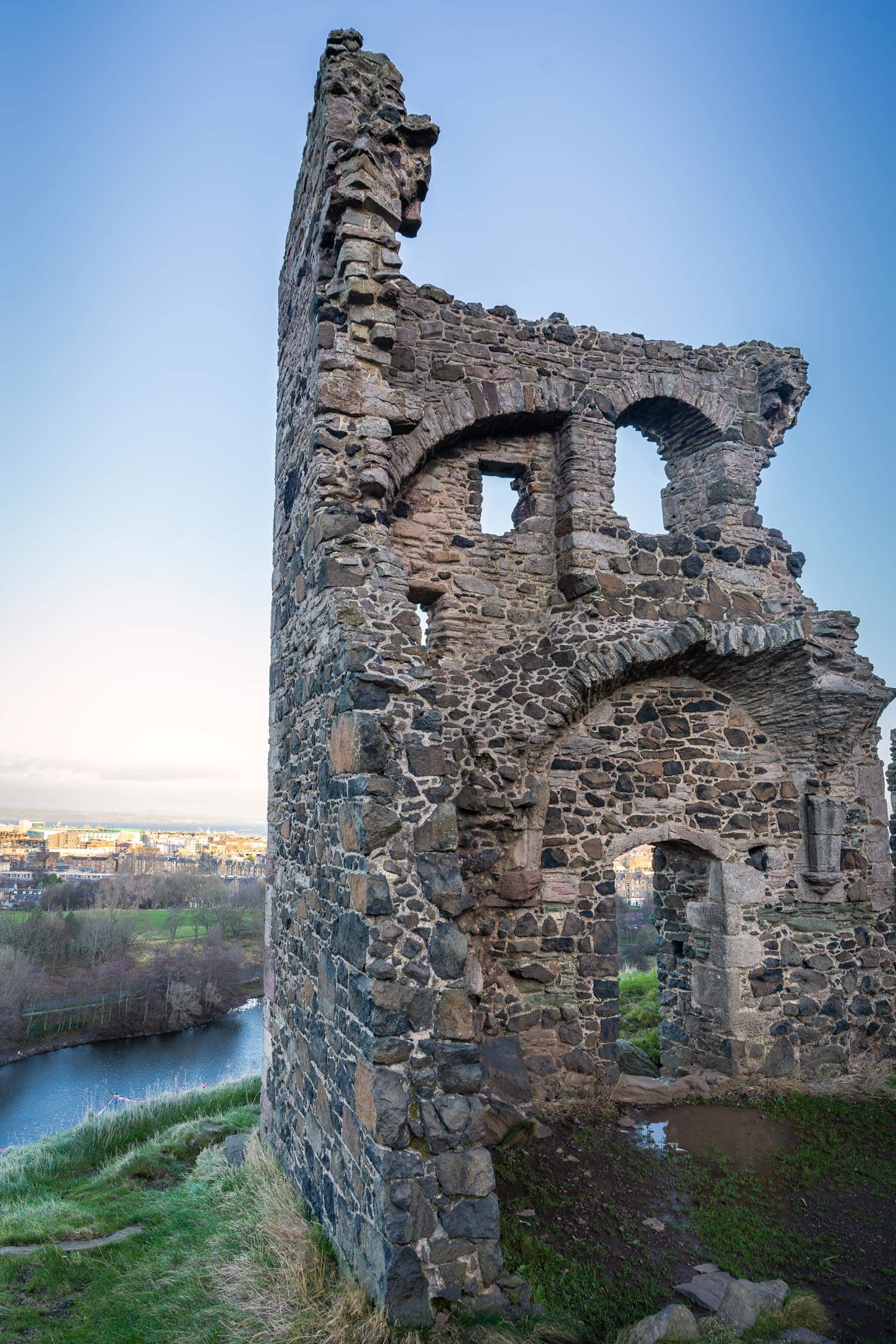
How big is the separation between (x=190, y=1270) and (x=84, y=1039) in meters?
24.6

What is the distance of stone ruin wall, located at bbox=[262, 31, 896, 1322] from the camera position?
4832mm

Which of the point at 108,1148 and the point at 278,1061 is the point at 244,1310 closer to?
the point at 278,1061

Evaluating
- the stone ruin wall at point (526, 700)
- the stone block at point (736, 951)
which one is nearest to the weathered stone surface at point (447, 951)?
the stone ruin wall at point (526, 700)

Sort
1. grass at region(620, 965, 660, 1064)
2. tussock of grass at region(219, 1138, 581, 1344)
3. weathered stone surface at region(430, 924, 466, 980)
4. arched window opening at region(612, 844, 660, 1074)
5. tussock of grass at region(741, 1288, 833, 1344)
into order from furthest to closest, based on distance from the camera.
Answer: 1. grass at region(620, 965, 660, 1064)
2. arched window opening at region(612, 844, 660, 1074)
3. weathered stone surface at region(430, 924, 466, 980)
4. tussock of grass at region(741, 1288, 833, 1344)
5. tussock of grass at region(219, 1138, 581, 1344)

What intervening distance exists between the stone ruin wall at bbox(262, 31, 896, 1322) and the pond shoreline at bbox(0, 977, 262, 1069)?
2167 cm

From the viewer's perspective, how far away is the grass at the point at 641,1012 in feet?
30.2

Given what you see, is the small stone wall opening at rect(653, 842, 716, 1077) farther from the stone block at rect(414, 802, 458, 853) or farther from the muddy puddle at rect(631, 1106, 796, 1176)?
the stone block at rect(414, 802, 458, 853)

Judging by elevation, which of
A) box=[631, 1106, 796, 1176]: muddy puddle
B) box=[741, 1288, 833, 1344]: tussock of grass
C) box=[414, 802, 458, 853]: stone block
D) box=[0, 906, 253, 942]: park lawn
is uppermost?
box=[414, 802, 458, 853]: stone block

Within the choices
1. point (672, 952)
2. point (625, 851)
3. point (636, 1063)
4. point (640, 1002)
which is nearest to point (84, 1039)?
point (640, 1002)

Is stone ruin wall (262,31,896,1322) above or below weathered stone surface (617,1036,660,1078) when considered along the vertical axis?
above

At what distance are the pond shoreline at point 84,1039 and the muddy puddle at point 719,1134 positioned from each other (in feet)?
74.8

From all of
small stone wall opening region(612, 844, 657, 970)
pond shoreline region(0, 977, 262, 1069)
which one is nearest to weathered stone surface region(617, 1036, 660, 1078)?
small stone wall opening region(612, 844, 657, 970)

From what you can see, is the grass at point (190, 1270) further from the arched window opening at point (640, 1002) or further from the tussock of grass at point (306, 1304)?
the arched window opening at point (640, 1002)

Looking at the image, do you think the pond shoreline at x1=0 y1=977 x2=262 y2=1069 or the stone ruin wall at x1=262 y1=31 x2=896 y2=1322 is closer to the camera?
the stone ruin wall at x1=262 y1=31 x2=896 y2=1322
